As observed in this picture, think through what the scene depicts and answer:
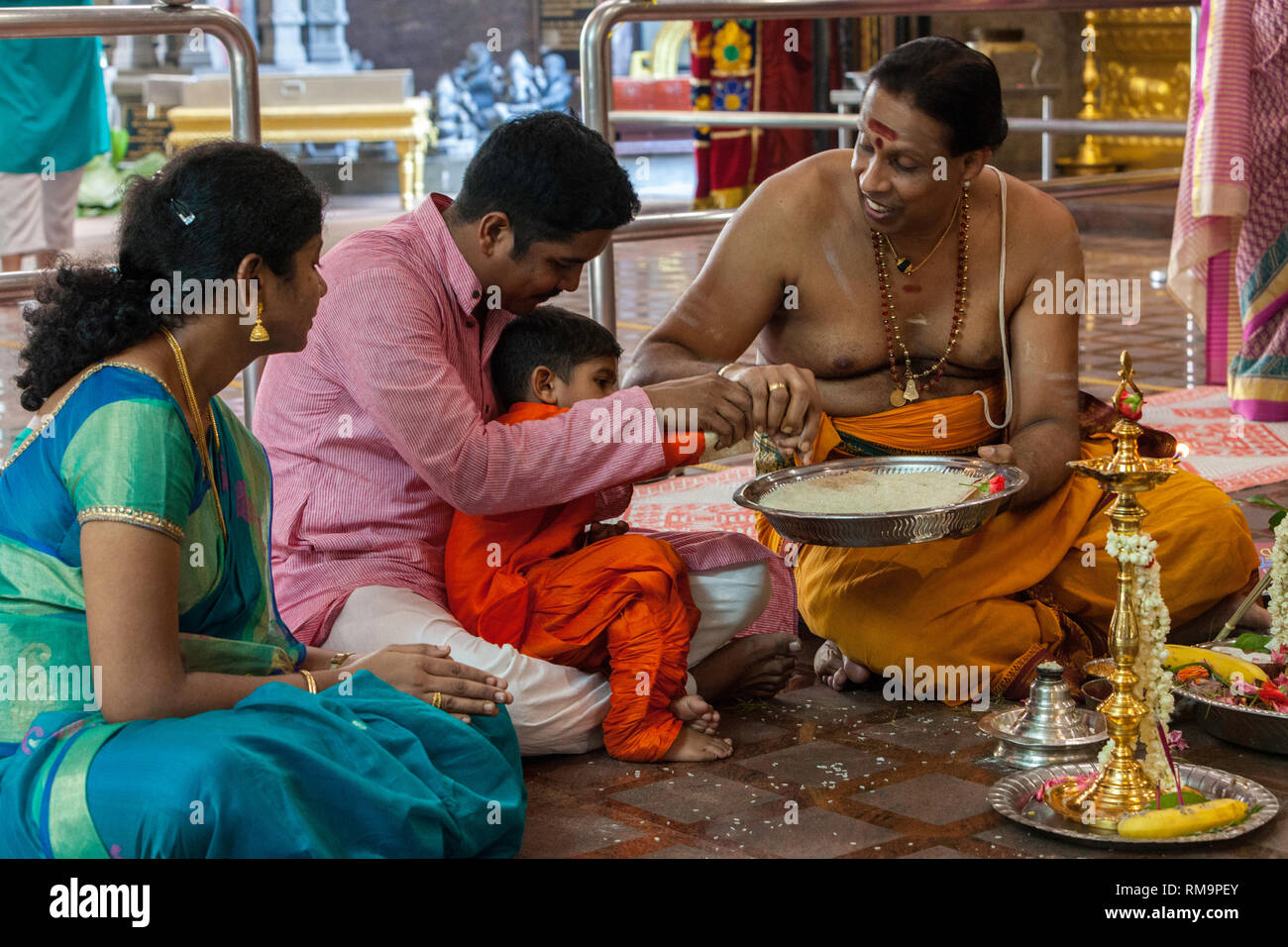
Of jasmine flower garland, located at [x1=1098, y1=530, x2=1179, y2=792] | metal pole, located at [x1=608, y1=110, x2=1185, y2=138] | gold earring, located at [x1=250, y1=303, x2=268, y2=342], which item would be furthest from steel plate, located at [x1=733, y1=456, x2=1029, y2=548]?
metal pole, located at [x1=608, y1=110, x2=1185, y2=138]

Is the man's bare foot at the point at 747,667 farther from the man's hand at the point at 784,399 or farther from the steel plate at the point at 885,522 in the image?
the man's hand at the point at 784,399

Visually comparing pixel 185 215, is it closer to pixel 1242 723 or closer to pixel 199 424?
pixel 199 424

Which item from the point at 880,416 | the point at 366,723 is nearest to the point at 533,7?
the point at 880,416

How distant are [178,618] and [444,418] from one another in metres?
0.51

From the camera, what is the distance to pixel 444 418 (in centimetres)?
225

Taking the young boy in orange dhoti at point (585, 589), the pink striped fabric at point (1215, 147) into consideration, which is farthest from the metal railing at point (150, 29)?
the pink striped fabric at point (1215, 147)

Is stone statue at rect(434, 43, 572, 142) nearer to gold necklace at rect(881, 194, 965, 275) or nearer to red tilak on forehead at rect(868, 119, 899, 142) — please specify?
gold necklace at rect(881, 194, 965, 275)

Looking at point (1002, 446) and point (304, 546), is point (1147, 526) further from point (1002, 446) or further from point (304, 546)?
point (304, 546)

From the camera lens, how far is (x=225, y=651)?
6.44 ft

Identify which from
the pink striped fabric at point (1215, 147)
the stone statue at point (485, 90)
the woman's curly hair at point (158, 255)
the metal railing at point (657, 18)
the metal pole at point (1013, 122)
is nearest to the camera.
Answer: the woman's curly hair at point (158, 255)

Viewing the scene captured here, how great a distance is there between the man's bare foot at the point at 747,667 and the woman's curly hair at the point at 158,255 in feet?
3.36

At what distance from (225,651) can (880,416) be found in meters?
1.29

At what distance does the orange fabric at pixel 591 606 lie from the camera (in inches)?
92.6

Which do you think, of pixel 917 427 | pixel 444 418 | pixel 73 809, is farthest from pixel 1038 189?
pixel 73 809
